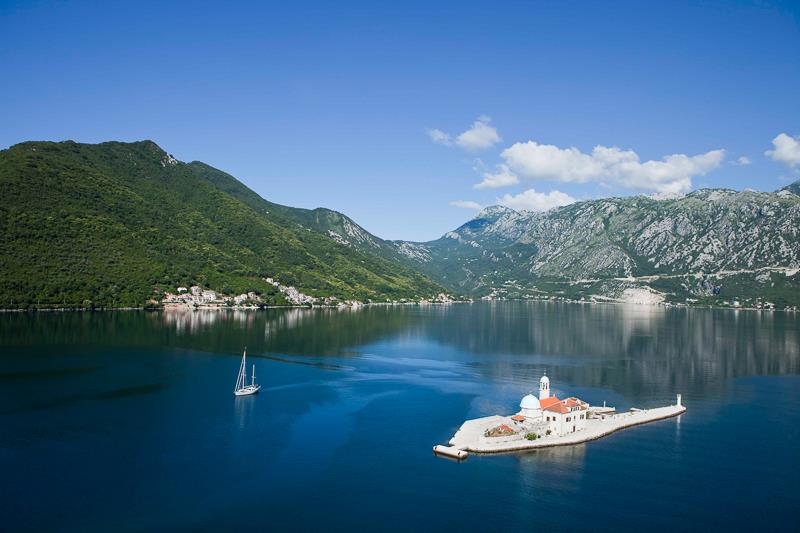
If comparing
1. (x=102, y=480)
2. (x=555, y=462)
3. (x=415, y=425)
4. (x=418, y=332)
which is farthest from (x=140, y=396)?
(x=418, y=332)

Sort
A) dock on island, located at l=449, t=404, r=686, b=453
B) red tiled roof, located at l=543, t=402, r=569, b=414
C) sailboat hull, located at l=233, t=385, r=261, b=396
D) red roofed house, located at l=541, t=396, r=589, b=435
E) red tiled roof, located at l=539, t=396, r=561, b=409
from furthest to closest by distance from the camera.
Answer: sailboat hull, located at l=233, t=385, r=261, b=396 → red tiled roof, located at l=539, t=396, r=561, b=409 → red tiled roof, located at l=543, t=402, r=569, b=414 → red roofed house, located at l=541, t=396, r=589, b=435 → dock on island, located at l=449, t=404, r=686, b=453

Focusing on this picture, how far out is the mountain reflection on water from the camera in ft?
308

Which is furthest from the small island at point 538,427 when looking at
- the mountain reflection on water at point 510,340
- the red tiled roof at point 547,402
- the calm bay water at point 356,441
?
the mountain reflection on water at point 510,340

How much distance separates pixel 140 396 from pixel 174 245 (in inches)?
5525

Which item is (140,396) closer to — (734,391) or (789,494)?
(789,494)

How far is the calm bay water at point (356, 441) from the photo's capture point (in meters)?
39.2

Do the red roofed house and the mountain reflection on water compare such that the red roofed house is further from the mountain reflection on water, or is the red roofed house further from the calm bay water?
the mountain reflection on water

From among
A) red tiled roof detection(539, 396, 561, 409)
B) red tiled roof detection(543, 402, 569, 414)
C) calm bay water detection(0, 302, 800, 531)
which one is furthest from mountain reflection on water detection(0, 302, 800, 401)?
red tiled roof detection(543, 402, 569, 414)

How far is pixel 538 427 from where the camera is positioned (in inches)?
2194

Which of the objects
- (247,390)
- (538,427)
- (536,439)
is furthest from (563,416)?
(247,390)

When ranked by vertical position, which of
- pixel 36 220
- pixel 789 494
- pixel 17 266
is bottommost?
pixel 789 494

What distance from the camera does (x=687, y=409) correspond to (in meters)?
69.1

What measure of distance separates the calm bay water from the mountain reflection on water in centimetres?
106

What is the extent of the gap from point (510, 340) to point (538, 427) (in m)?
80.7
